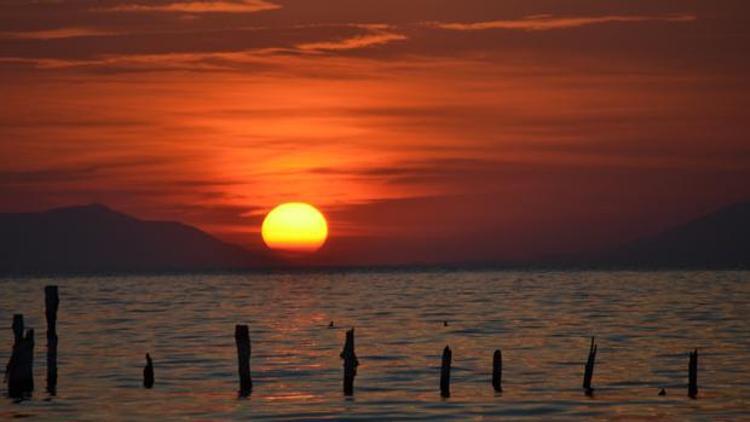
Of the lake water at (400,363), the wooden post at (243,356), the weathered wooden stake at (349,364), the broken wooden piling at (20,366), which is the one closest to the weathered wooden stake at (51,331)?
the lake water at (400,363)

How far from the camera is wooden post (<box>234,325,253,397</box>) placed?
150 ft

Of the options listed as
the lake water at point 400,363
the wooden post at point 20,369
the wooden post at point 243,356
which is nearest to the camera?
the lake water at point 400,363

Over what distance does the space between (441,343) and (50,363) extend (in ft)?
94.7

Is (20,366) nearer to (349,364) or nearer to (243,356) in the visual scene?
(243,356)

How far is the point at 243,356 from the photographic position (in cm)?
4700

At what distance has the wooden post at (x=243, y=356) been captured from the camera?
45.6 m

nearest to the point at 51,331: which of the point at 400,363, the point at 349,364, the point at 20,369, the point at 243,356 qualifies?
the point at 20,369

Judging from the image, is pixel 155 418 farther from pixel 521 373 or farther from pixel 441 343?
pixel 441 343

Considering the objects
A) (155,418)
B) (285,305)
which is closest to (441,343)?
(155,418)

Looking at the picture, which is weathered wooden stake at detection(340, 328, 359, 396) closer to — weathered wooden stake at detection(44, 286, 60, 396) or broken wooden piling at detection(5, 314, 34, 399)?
weathered wooden stake at detection(44, 286, 60, 396)

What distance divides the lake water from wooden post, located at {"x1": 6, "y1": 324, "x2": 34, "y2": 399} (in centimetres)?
62

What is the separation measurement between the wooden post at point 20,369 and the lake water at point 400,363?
623 millimetres

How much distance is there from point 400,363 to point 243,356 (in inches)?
608

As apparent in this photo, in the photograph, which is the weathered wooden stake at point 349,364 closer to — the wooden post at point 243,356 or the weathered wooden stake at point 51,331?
the wooden post at point 243,356
